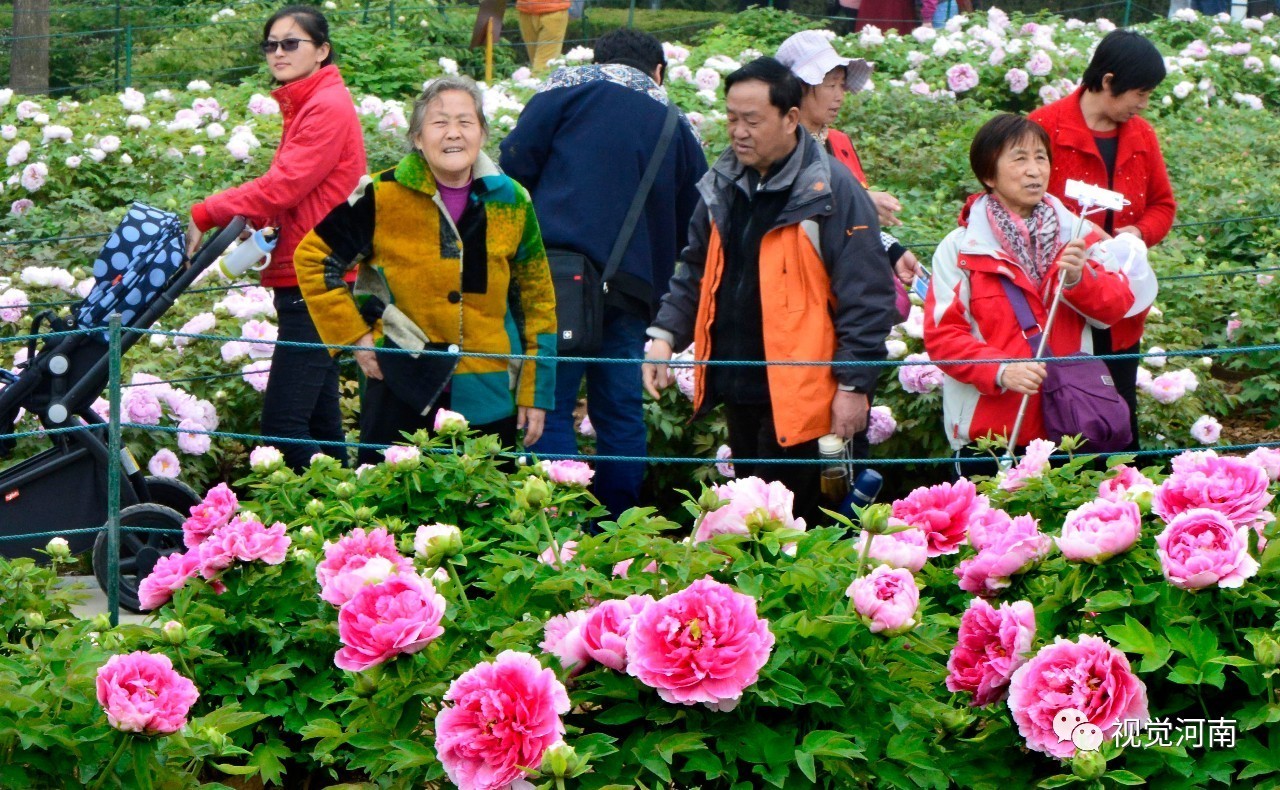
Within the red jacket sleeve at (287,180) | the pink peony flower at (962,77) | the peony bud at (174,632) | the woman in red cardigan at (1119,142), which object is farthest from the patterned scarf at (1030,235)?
the pink peony flower at (962,77)

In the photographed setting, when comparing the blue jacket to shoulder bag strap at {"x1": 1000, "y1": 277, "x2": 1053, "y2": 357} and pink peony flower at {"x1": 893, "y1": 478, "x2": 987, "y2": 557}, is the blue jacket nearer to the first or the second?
shoulder bag strap at {"x1": 1000, "y1": 277, "x2": 1053, "y2": 357}

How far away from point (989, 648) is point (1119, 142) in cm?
296

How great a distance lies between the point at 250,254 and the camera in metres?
5.26

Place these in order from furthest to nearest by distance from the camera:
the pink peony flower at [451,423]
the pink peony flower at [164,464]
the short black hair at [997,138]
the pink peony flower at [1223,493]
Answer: the pink peony flower at [164,464] → the short black hair at [997,138] → the pink peony flower at [451,423] → the pink peony flower at [1223,493]

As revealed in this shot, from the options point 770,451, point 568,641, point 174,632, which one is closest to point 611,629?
point 568,641

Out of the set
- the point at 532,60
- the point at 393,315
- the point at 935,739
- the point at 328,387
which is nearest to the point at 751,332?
the point at 393,315

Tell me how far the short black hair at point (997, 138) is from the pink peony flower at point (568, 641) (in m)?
2.37

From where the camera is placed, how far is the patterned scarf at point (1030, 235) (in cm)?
455

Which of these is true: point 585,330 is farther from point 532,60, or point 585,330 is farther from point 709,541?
point 532,60

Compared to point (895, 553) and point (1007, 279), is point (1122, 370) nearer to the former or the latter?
point (1007, 279)

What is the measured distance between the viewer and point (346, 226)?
451 centimetres

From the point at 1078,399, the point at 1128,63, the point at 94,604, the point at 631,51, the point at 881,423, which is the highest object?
the point at 1128,63

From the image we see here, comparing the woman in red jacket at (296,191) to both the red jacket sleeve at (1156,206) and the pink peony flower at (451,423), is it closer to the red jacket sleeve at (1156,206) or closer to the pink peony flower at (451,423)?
the pink peony flower at (451,423)

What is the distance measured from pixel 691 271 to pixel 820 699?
2492 mm
